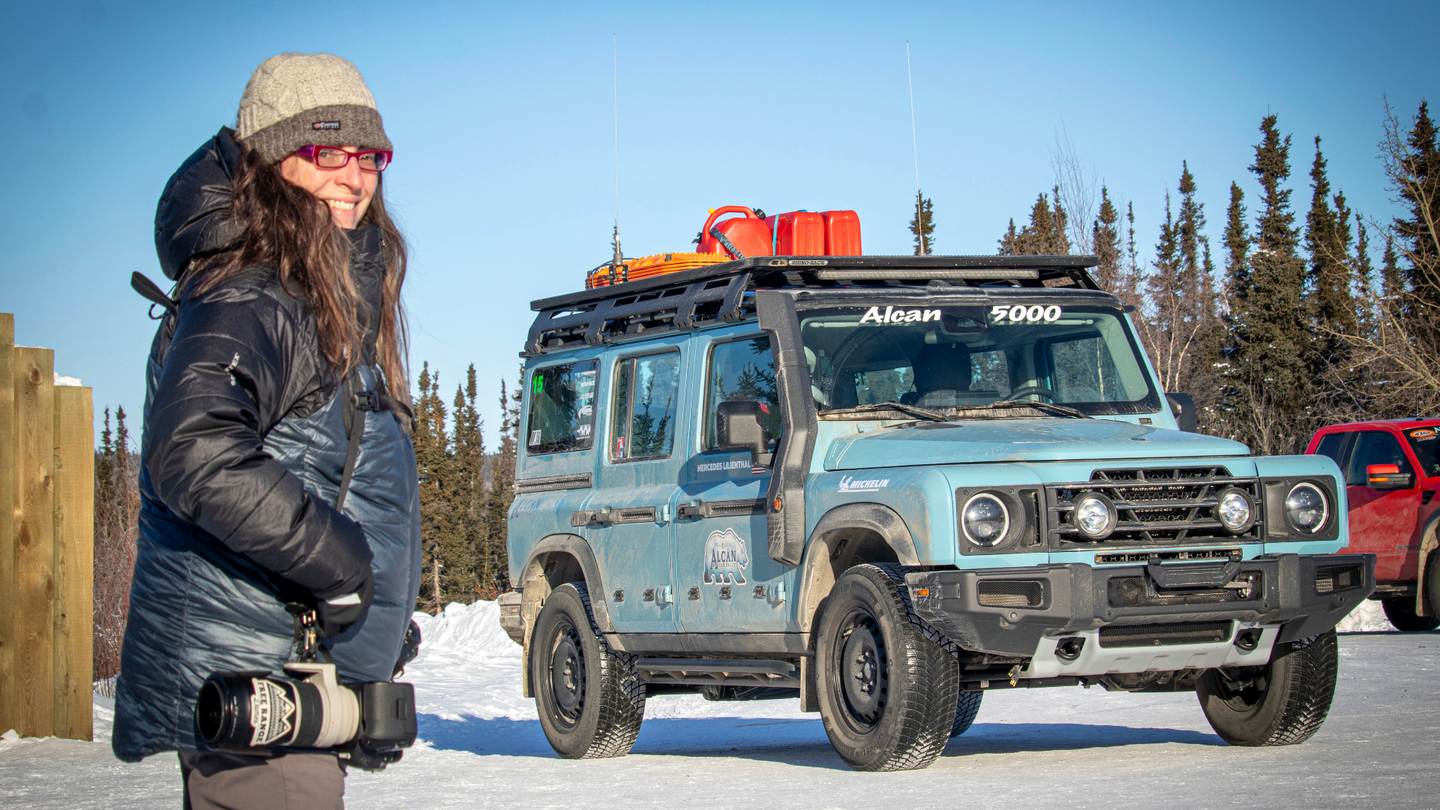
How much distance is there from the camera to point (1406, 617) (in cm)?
1625

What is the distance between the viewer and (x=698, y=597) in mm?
8422

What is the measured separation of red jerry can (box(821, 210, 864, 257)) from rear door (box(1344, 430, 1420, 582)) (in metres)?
8.16

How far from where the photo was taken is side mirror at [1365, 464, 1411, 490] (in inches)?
592

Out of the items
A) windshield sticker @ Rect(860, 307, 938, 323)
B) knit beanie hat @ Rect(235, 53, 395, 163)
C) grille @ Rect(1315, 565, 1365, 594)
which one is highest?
windshield sticker @ Rect(860, 307, 938, 323)

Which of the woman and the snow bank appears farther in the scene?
the snow bank

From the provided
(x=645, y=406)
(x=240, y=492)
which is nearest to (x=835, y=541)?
(x=645, y=406)

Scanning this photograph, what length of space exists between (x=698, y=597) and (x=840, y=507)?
1.51 metres

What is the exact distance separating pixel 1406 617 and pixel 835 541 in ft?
36.9

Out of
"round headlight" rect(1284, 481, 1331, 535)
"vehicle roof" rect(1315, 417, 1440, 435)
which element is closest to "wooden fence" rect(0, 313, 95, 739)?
"round headlight" rect(1284, 481, 1331, 535)

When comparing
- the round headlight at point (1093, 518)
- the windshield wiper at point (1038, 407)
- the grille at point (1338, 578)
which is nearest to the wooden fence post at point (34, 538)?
the windshield wiper at point (1038, 407)

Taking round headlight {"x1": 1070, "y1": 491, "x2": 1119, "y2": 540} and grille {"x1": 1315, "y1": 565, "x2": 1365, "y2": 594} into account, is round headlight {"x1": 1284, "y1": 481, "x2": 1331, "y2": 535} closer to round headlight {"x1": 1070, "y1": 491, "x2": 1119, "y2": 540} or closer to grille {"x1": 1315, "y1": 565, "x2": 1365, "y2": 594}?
grille {"x1": 1315, "y1": 565, "x2": 1365, "y2": 594}

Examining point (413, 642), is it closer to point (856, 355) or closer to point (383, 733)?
point (383, 733)

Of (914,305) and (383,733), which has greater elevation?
(914,305)

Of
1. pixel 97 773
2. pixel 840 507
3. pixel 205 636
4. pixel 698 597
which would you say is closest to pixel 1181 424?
pixel 840 507
